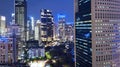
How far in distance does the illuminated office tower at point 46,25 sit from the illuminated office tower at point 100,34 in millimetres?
26568

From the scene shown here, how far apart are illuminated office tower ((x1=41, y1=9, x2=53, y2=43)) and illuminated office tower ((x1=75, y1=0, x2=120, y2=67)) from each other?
87.2 ft

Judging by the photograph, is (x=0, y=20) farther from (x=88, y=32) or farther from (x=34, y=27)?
(x=88, y=32)

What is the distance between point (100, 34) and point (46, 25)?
30816 millimetres

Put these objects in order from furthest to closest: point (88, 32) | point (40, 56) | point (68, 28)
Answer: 1. point (68, 28)
2. point (40, 56)
3. point (88, 32)

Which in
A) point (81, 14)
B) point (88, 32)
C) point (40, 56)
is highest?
point (81, 14)

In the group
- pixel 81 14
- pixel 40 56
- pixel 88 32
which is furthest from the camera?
pixel 40 56

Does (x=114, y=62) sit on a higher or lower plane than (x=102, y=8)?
lower

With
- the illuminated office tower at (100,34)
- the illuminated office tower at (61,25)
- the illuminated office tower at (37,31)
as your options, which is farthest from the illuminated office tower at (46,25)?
the illuminated office tower at (100,34)

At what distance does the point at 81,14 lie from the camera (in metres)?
22.5

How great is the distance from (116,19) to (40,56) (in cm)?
1235

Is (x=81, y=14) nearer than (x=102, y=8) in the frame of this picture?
No

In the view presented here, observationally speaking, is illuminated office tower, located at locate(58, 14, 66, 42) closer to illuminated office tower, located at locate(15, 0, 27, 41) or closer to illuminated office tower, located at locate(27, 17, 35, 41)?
illuminated office tower, located at locate(27, 17, 35, 41)

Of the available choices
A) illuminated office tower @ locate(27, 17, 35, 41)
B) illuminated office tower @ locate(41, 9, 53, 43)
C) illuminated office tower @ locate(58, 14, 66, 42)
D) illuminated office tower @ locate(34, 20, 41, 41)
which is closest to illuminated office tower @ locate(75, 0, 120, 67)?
illuminated office tower @ locate(41, 9, 53, 43)

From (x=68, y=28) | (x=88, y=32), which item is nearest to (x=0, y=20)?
(x=68, y=28)
